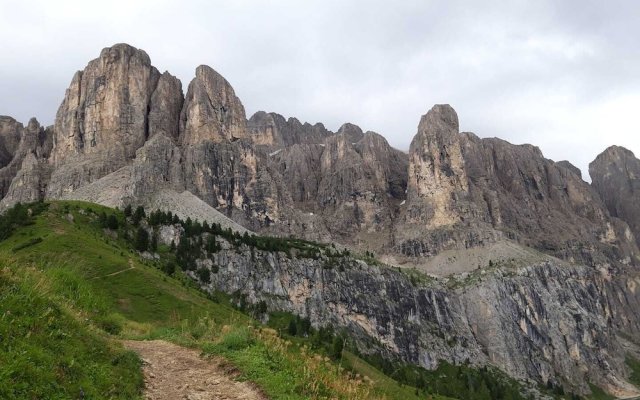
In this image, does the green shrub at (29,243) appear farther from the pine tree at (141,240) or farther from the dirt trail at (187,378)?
the dirt trail at (187,378)

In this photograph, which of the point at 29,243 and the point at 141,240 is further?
the point at 141,240

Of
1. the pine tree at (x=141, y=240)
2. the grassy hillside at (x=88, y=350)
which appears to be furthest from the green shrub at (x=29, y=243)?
the pine tree at (x=141, y=240)

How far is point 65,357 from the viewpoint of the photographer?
1243 cm

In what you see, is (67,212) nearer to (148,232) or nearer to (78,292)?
(148,232)

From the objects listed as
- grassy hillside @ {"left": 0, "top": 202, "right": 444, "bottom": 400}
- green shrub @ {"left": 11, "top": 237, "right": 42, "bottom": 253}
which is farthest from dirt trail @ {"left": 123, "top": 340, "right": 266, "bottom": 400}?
green shrub @ {"left": 11, "top": 237, "right": 42, "bottom": 253}

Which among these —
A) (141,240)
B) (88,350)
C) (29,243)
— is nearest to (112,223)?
(141,240)

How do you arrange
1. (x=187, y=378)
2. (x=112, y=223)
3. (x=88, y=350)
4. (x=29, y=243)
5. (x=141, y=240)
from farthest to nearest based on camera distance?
1. (x=141, y=240)
2. (x=112, y=223)
3. (x=29, y=243)
4. (x=187, y=378)
5. (x=88, y=350)

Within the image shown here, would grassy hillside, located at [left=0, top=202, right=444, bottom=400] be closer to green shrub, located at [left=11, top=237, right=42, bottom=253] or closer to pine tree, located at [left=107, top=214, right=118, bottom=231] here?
green shrub, located at [left=11, top=237, right=42, bottom=253]

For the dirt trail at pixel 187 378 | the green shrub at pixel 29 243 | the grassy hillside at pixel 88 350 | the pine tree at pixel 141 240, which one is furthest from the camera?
the pine tree at pixel 141 240

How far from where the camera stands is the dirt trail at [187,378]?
48.4 feet

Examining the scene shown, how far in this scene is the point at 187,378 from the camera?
52.9 feet

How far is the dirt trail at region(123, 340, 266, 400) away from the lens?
48.4ft

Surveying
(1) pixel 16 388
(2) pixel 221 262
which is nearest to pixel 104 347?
(1) pixel 16 388

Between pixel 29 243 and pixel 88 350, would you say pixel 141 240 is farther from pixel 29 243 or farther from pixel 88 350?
pixel 88 350
